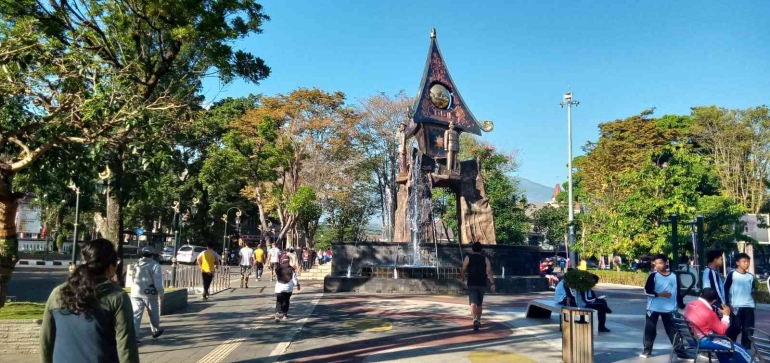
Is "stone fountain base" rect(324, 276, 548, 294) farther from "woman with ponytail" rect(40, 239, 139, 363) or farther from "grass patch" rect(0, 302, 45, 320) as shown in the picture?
"woman with ponytail" rect(40, 239, 139, 363)

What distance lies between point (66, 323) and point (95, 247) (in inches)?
20.1

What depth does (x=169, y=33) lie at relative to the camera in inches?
400

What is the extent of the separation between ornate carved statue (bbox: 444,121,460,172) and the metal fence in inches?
413

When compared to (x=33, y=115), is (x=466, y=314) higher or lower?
lower

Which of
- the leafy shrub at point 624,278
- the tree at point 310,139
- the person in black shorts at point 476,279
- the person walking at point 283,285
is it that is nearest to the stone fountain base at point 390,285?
the person walking at point 283,285

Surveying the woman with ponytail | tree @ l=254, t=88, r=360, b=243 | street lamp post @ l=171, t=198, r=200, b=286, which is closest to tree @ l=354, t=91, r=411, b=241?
tree @ l=254, t=88, r=360, b=243

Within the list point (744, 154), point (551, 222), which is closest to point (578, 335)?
point (744, 154)

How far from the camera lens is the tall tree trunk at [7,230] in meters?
8.15

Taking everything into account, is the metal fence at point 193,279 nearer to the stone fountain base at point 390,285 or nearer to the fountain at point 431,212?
the stone fountain base at point 390,285

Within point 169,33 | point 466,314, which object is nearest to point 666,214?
point 466,314

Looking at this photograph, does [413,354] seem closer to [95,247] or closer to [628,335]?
[628,335]

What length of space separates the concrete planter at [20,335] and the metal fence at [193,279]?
23.6ft

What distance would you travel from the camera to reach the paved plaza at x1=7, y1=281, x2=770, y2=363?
25.9 ft

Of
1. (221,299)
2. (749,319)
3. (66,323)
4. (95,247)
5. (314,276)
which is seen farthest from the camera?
(314,276)
